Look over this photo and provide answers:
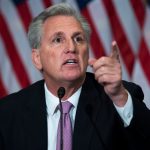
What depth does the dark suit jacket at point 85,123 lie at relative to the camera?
1.78 metres

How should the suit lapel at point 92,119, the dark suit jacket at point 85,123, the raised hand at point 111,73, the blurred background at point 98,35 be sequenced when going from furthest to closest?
the blurred background at point 98,35, the suit lapel at point 92,119, the dark suit jacket at point 85,123, the raised hand at point 111,73

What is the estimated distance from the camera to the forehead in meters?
2.05

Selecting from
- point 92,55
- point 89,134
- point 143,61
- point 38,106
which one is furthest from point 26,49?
point 89,134

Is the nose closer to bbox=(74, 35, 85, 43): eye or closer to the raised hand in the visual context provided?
bbox=(74, 35, 85, 43): eye

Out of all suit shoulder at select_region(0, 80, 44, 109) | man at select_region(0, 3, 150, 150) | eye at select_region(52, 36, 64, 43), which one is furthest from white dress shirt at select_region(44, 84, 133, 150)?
eye at select_region(52, 36, 64, 43)

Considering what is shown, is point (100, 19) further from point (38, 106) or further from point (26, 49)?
point (38, 106)

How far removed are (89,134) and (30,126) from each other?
273 millimetres

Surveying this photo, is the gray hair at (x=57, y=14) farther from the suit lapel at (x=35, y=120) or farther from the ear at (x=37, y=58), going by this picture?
the suit lapel at (x=35, y=120)

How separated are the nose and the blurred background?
1.36 meters

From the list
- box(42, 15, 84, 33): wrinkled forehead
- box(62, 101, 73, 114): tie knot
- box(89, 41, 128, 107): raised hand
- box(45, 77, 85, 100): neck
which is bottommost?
box(62, 101, 73, 114): tie knot

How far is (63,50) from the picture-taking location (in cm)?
199

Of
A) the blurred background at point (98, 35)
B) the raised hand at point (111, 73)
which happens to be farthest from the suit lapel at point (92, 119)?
the blurred background at point (98, 35)

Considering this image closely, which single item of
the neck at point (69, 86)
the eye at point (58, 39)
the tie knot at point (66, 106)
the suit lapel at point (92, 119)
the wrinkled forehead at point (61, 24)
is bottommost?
the suit lapel at point (92, 119)

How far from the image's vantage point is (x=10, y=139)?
203 centimetres
